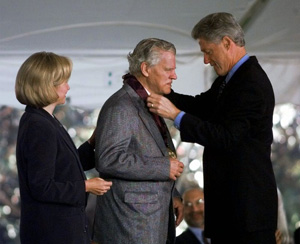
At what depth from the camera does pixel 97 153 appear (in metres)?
2.92

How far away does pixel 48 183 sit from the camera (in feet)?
8.36

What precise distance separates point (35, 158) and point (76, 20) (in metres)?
1.96

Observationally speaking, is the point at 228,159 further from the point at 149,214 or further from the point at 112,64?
the point at 112,64

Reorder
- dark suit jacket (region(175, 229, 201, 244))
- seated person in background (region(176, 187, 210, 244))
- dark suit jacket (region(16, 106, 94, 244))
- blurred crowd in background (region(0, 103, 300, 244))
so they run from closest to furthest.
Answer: dark suit jacket (region(16, 106, 94, 244)) → dark suit jacket (region(175, 229, 201, 244)) → seated person in background (region(176, 187, 210, 244)) → blurred crowd in background (region(0, 103, 300, 244))

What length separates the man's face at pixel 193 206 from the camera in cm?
492

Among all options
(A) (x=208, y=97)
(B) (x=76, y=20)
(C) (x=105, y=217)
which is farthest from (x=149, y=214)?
(B) (x=76, y=20)

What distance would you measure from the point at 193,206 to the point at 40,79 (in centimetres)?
260

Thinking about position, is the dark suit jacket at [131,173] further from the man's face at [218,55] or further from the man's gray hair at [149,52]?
the man's face at [218,55]

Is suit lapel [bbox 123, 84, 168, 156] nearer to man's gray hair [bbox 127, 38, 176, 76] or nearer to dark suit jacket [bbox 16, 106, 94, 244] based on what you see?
man's gray hair [bbox 127, 38, 176, 76]

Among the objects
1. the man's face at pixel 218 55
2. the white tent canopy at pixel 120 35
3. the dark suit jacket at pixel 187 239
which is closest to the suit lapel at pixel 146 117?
the man's face at pixel 218 55

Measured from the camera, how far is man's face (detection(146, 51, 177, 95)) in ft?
9.77

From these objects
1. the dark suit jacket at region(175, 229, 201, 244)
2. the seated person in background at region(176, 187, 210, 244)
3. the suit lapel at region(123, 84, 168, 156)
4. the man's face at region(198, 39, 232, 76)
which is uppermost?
the man's face at region(198, 39, 232, 76)

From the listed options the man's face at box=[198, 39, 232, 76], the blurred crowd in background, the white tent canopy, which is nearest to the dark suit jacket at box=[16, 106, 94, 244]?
the man's face at box=[198, 39, 232, 76]

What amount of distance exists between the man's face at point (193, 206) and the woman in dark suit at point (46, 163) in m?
2.32
